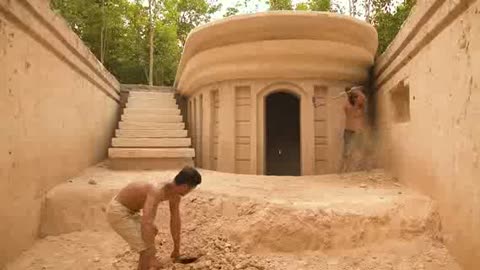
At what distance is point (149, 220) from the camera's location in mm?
3061

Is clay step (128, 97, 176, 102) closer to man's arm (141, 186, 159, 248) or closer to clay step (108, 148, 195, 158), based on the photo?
clay step (108, 148, 195, 158)

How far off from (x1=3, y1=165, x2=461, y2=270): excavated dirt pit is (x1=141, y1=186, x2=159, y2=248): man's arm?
551 millimetres

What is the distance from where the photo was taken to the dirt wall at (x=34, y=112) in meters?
3.31

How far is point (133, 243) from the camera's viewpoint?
10.5 feet

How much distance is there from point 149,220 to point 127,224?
0.97 feet

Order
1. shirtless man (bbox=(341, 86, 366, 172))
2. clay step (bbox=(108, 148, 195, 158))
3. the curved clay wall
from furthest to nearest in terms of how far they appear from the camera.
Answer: clay step (bbox=(108, 148, 195, 158)), the curved clay wall, shirtless man (bbox=(341, 86, 366, 172))

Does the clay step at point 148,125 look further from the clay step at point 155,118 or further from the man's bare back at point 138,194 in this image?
the man's bare back at point 138,194

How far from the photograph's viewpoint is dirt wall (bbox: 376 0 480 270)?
290 cm

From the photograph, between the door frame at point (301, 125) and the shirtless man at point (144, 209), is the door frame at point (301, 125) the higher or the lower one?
the higher one

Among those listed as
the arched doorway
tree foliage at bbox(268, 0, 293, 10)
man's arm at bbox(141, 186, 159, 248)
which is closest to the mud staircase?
the arched doorway

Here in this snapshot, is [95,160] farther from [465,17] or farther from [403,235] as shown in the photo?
[465,17]

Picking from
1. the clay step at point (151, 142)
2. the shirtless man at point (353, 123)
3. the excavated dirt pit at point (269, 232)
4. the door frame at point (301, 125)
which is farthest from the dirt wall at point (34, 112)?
the shirtless man at point (353, 123)

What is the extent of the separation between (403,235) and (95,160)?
5510 mm

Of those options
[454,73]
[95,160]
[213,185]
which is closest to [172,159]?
[95,160]
